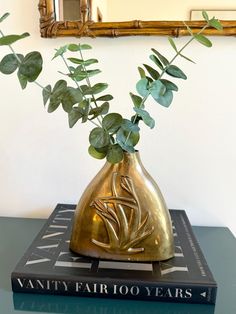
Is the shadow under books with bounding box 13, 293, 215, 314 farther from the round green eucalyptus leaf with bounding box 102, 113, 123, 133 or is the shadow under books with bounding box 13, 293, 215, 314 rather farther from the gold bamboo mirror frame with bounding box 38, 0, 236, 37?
the gold bamboo mirror frame with bounding box 38, 0, 236, 37

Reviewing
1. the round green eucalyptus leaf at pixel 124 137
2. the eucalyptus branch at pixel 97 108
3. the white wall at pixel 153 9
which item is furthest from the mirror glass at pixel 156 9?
the round green eucalyptus leaf at pixel 124 137

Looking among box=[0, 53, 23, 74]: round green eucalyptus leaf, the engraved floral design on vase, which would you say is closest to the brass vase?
the engraved floral design on vase

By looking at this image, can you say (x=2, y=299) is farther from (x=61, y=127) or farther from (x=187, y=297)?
(x=61, y=127)

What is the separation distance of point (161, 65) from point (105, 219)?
28cm

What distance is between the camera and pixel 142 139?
815mm

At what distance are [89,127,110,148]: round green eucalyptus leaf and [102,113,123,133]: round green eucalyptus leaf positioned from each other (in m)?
0.01

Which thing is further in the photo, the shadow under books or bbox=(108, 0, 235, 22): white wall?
bbox=(108, 0, 235, 22): white wall

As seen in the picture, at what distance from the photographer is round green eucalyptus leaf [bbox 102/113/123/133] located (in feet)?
1.73

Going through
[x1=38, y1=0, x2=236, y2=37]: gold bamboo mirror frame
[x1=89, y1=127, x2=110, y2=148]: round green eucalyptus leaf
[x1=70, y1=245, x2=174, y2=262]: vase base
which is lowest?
[x1=70, y1=245, x2=174, y2=262]: vase base

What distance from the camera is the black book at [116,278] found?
51 centimetres

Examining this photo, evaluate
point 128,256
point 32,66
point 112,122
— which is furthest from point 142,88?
point 128,256

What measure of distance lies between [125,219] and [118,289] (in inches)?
4.4

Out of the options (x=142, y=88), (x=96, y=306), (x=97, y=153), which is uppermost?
(x=142, y=88)

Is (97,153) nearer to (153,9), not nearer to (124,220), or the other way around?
(124,220)
